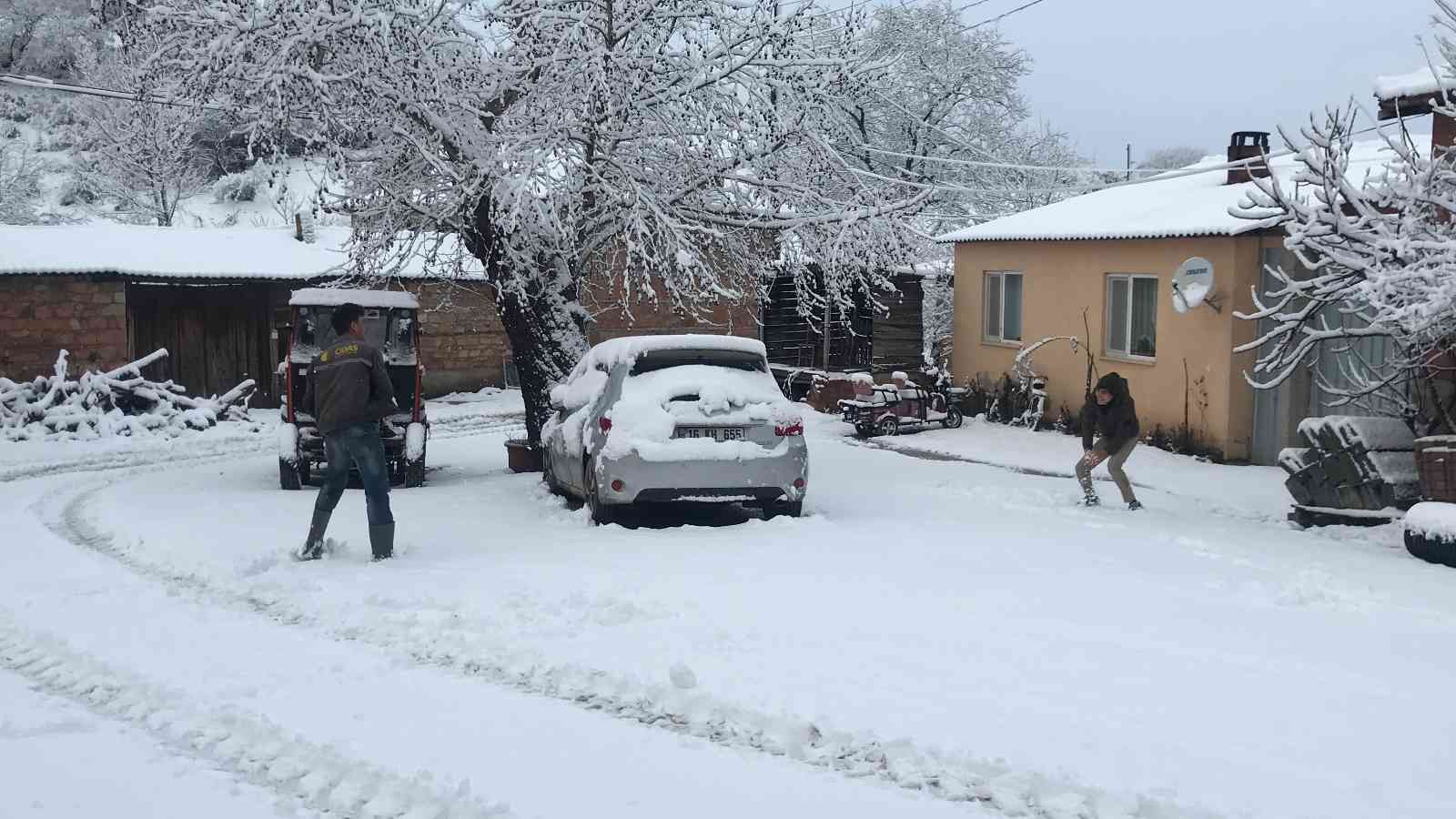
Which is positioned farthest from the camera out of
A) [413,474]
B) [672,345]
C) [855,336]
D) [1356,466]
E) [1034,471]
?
[855,336]

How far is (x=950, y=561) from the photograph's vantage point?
9.02m

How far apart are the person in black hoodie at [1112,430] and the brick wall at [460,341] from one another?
16.7 m

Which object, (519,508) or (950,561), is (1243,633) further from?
(519,508)

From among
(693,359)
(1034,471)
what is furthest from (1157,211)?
(693,359)

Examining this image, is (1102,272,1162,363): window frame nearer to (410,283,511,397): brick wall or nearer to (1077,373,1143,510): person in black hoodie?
(1077,373,1143,510): person in black hoodie

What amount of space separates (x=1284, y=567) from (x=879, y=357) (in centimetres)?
1926

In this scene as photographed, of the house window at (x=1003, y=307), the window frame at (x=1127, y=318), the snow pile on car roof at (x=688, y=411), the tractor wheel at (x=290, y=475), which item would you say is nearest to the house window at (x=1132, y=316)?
the window frame at (x=1127, y=318)

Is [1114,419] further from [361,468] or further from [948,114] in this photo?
[948,114]

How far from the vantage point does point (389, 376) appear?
14.1 meters

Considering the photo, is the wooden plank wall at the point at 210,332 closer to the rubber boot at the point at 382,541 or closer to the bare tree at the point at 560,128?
the bare tree at the point at 560,128

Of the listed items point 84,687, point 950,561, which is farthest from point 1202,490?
point 84,687

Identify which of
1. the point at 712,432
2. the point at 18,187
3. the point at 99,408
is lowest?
the point at 99,408

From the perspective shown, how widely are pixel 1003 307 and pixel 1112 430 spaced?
31.9 ft

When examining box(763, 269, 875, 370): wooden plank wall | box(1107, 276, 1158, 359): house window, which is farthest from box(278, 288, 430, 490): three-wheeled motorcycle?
box(763, 269, 875, 370): wooden plank wall
